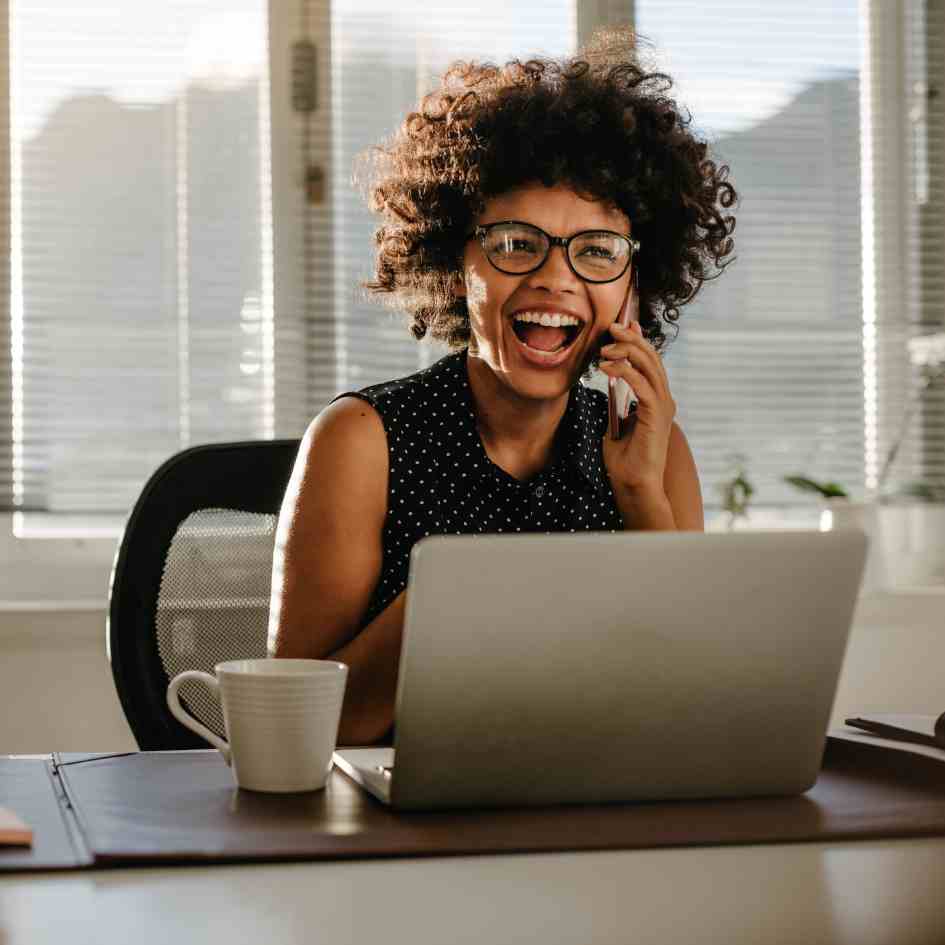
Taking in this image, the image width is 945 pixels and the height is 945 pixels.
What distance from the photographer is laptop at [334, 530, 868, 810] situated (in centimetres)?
73

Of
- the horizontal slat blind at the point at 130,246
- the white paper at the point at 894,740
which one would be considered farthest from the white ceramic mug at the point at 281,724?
the horizontal slat blind at the point at 130,246

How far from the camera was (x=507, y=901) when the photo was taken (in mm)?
636

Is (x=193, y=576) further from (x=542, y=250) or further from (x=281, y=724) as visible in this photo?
(x=281, y=724)

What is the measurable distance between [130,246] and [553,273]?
1.31m

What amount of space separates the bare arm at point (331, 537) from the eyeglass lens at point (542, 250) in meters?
0.23

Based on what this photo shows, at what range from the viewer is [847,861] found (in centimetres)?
71

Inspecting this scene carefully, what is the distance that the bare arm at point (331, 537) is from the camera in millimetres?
1387

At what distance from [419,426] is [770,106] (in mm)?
1619

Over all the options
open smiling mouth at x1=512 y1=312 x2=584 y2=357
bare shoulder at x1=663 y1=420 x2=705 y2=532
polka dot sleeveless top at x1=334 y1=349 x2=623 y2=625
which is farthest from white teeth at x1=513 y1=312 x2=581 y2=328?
bare shoulder at x1=663 y1=420 x2=705 y2=532

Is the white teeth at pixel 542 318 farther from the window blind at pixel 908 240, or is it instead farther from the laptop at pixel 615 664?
the window blind at pixel 908 240

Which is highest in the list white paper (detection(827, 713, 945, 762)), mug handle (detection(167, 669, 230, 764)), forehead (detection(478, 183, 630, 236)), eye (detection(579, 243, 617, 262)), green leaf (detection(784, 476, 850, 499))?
forehead (detection(478, 183, 630, 236))

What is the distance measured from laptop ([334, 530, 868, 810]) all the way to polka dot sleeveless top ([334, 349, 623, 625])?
677 millimetres

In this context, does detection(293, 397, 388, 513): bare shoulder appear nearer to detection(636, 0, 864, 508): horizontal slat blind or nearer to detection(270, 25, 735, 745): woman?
detection(270, 25, 735, 745): woman

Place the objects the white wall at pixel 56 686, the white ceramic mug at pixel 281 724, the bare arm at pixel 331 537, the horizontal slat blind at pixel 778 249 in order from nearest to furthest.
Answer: the white ceramic mug at pixel 281 724
the bare arm at pixel 331 537
the white wall at pixel 56 686
the horizontal slat blind at pixel 778 249
